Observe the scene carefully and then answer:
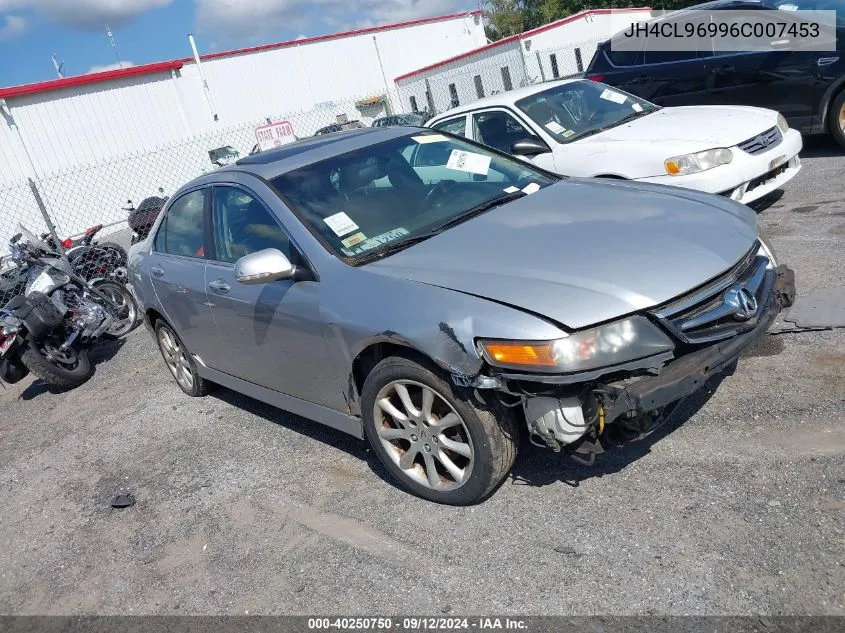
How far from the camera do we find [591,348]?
2.80 m

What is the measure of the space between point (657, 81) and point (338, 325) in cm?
707

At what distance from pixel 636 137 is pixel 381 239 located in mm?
3620

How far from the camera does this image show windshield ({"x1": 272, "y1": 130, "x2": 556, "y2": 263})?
376cm

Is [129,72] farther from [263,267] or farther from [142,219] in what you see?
[263,267]

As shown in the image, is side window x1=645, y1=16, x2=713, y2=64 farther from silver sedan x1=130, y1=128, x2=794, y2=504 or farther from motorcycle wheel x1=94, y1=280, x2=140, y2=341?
motorcycle wheel x1=94, y1=280, x2=140, y2=341

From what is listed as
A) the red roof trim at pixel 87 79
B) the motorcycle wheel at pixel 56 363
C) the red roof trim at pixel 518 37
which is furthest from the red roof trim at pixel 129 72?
the motorcycle wheel at pixel 56 363

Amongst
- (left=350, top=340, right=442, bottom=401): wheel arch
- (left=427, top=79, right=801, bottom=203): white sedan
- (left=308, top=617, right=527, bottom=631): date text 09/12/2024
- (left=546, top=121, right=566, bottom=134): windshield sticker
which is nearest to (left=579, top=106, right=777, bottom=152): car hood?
(left=427, top=79, right=801, bottom=203): white sedan

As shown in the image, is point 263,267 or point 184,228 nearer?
point 263,267

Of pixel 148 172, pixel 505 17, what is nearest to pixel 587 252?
pixel 148 172

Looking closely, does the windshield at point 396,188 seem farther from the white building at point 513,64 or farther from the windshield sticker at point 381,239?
the white building at point 513,64

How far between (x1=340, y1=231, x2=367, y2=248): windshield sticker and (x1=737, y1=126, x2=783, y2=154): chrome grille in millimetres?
3893

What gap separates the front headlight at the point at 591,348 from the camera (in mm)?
2789

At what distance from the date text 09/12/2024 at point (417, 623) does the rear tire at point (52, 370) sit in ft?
16.6

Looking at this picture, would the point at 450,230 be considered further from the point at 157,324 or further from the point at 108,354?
the point at 108,354
